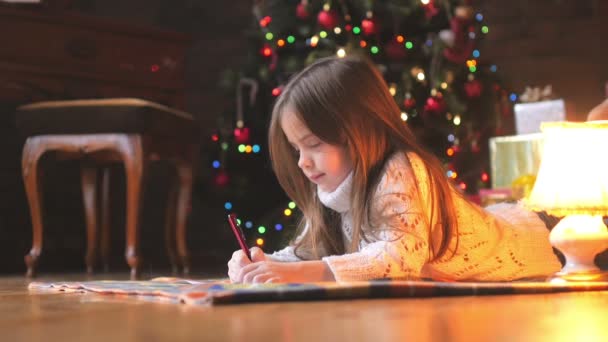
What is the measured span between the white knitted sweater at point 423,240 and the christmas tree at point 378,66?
120 centimetres

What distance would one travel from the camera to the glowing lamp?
1.71 meters

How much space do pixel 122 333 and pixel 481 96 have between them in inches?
99.6

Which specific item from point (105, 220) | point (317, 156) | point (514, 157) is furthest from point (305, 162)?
point (105, 220)

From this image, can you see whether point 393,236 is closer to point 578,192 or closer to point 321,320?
point 578,192

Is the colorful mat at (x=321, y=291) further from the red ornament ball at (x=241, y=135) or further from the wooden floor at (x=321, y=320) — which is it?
the red ornament ball at (x=241, y=135)

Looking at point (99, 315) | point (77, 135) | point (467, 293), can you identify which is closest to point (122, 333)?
point (99, 315)

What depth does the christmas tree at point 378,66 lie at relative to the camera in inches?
124

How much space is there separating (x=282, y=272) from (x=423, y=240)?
257 millimetres

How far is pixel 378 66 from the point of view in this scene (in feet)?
10.3

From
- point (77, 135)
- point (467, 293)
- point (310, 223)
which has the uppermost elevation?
point (77, 135)

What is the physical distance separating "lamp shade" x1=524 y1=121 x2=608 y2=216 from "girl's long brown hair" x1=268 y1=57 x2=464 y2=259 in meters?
0.19

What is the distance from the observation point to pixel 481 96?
3.25m

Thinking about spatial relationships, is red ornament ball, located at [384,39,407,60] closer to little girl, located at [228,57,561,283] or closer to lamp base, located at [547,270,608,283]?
little girl, located at [228,57,561,283]

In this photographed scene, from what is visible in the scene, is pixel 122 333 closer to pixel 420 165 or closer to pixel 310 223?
pixel 420 165
